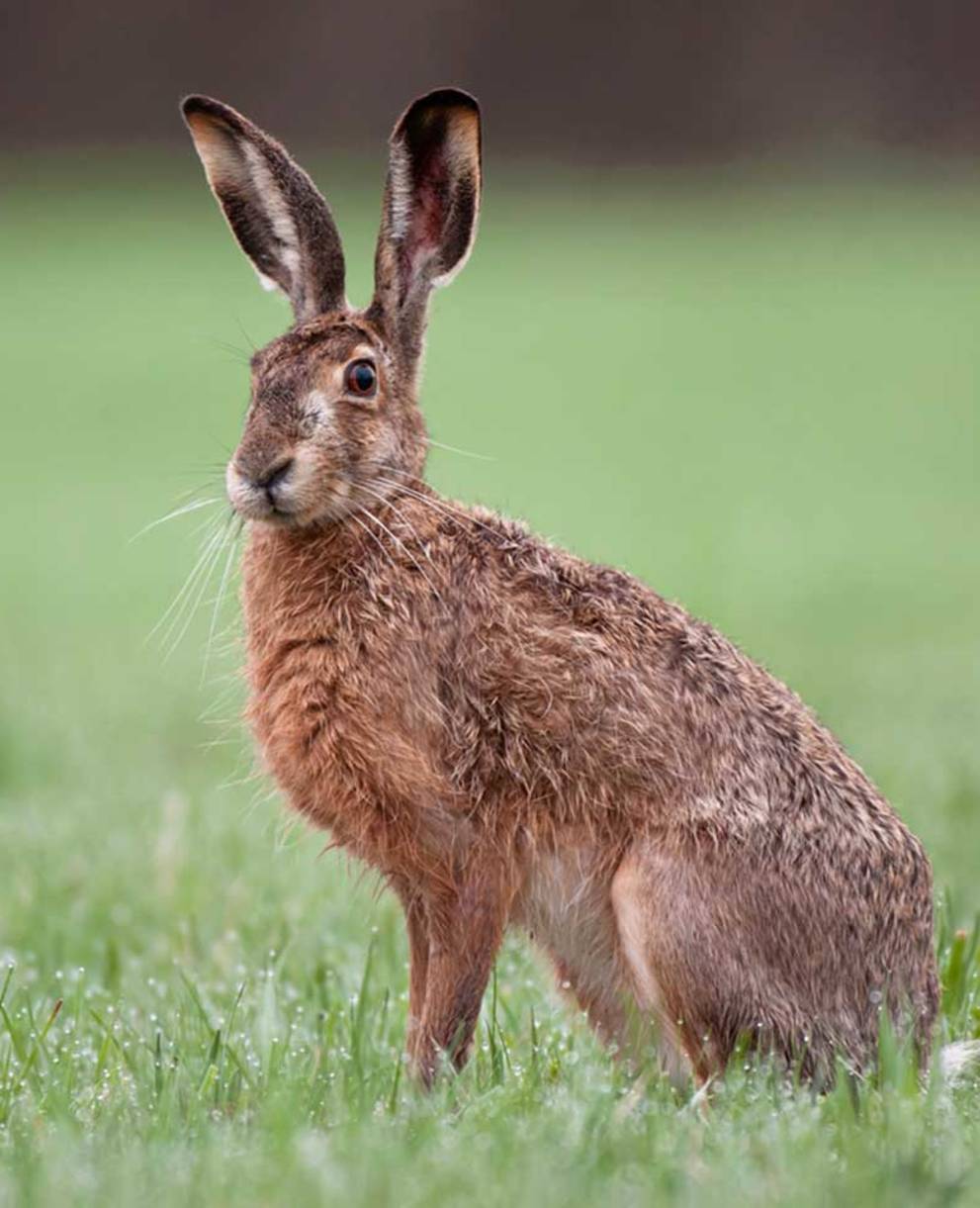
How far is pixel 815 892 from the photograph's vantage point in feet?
13.8

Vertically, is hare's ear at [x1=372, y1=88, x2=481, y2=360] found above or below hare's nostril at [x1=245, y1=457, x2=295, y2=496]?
above

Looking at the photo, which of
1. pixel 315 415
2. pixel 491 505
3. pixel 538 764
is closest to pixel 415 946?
pixel 538 764

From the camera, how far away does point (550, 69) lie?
33.4 metres

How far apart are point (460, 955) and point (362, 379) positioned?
117cm

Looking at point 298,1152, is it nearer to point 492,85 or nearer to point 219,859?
point 219,859

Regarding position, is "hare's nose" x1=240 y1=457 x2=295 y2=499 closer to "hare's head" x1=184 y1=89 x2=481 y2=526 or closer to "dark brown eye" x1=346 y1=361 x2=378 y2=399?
"hare's head" x1=184 y1=89 x2=481 y2=526

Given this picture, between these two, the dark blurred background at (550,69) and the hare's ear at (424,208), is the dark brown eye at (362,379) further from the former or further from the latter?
the dark blurred background at (550,69)

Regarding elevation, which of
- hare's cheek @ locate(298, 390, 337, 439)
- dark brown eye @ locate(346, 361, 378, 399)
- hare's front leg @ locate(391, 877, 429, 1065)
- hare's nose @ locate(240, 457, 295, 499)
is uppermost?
dark brown eye @ locate(346, 361, 378, 399)

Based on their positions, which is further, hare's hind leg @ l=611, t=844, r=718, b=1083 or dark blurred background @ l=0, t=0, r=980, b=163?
dark blurred background @ l=0, t=0, r=980, b=163

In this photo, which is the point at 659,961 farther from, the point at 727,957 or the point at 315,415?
the point at 315,415

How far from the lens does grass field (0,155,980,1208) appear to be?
3455mm

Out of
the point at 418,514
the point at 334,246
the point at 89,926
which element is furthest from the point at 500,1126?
the point at 89,926

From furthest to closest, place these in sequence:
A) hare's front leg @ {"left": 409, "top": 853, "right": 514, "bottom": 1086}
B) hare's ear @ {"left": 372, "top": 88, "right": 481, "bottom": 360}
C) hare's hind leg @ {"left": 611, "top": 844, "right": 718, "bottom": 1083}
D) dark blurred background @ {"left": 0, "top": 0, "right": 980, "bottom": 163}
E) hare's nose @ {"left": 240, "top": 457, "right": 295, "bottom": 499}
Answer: dark blurred background @ {"left": 0, "top": 0, "right": 980, "bottom": 163} < hare's ear @ {"left": 372, "top": 88, "right": 481, "bottom": 360} < hare's nose @ {"left": 240, "top": 457, "right": 295, "bottom": 499} < hare's front leg @ {"left": 409, "top": 853, "right": 514, "bottom": 1086} < hare's hind leg @ {"left": 611, "top": 844, "right": 718, "bottom": 1083}

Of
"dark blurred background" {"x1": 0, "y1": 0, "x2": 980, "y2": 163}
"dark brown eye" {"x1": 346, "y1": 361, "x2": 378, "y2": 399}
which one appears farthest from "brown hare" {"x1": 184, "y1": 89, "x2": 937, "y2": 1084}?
"dark blurred background" {"x1": 0, "y1": 0, "x2": 980, "y2": 163}
